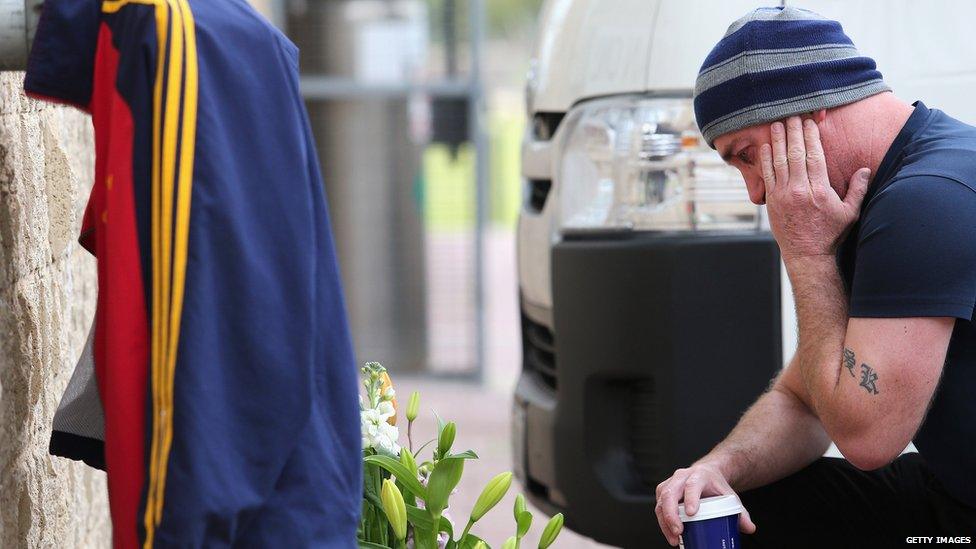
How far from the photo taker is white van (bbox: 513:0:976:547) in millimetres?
2953

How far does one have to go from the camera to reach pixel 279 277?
1504 mm

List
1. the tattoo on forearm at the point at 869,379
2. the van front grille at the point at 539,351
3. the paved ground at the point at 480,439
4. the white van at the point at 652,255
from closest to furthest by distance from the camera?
the tattoo on forearm at the point at 869,379, the white van at the point at 652,255, the van front grille at the point at 539,351, the paved ground at the point at 480,439

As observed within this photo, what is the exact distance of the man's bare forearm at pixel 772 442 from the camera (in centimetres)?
247

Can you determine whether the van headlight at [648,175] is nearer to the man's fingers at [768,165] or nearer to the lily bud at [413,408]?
the man's fingers at [768,165]

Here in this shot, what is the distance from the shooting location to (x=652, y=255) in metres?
3.01

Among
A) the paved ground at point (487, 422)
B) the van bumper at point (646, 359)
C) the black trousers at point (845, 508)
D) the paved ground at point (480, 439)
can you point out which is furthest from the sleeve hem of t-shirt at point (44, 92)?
the paved ground at point (480, 439)

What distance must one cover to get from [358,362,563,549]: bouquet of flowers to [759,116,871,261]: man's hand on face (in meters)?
0.66

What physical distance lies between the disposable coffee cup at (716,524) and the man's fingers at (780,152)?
22.2 inches

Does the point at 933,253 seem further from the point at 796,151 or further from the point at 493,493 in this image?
the point at 493,493

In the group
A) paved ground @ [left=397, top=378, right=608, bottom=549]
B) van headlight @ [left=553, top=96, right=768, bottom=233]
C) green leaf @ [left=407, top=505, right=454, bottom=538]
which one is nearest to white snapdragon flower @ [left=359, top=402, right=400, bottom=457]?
green leaf @ [left=407, top=505, right=454, bottom=538]

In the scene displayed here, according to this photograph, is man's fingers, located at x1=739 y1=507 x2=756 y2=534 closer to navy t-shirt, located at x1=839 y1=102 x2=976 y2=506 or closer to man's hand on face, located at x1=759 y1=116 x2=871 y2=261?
navy t-shirt, located at x1=839 y1=102 x2=976 y2=506

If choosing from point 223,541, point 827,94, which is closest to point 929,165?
point 827,94

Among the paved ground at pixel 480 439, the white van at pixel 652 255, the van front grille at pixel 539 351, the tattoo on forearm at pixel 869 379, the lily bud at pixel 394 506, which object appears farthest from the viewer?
the paved ground at pixel 480 439

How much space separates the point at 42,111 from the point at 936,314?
1707 millimetres
